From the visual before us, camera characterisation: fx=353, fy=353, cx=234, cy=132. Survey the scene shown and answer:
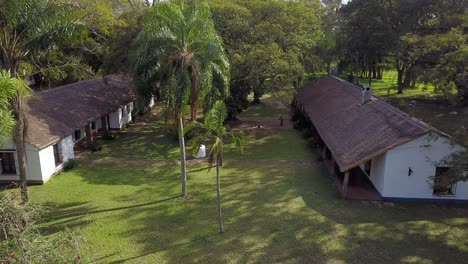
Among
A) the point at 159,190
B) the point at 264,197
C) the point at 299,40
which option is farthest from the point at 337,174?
the point at 299,40

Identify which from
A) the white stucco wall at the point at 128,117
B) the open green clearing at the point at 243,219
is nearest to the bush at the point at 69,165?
the open green clearing at the point at 243,219

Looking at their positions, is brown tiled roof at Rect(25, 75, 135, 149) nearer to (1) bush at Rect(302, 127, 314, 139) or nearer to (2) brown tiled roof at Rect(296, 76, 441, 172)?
(2) brown tiled roof at Rect(296, 76, 441, 172)

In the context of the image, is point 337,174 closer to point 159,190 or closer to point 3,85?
point 159,190

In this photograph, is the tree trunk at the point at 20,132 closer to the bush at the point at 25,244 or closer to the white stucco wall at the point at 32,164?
the white stucco wall at the point at 32,164

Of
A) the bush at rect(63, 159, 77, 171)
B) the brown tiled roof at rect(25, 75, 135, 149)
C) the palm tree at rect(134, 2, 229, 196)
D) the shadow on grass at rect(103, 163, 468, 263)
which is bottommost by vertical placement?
the shadow on grass at rect(103, 163, 468, 263)

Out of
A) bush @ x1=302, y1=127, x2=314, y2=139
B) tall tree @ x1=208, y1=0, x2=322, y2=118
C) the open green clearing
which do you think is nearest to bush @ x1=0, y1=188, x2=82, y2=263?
the open green clearing

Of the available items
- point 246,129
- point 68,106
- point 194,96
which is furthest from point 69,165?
point 246,129

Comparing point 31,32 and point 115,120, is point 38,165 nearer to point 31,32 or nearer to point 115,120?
point 31,32
